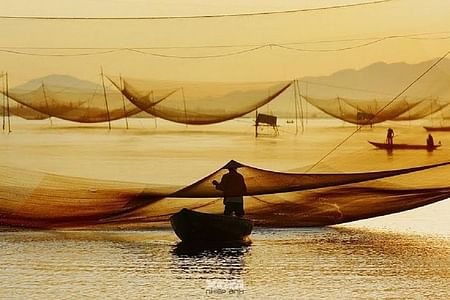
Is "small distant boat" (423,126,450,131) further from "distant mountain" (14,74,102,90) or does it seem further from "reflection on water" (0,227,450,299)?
"distant mountain" (14,74,102,90)

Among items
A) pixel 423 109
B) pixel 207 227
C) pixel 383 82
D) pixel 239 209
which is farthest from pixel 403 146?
pixel 207 227

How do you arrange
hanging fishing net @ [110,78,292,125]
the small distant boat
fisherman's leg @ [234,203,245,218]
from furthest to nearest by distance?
fisherman's leg @ [234,203,245,218] → hanging fishing net @ [110,78,292,125] → the small distant boat

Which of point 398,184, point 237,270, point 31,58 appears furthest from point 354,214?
point 31,58

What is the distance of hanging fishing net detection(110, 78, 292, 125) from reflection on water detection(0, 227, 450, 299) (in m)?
1.55

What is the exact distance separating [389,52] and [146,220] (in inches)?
131

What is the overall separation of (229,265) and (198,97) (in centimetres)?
177

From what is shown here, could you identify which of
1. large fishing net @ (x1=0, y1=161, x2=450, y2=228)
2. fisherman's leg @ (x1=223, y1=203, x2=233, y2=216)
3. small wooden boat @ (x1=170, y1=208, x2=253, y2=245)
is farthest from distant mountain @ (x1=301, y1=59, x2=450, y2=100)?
small wooden boat @ (x1=170, y1=208, x2=253, y2=245)

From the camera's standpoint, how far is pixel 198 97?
36.1 ft

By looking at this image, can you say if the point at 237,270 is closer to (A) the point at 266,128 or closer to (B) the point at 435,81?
(A) the point at 266,128

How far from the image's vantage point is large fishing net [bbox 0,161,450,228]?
36.2ft

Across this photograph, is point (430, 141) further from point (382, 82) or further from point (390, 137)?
point (382, 82)

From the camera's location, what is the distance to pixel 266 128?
10992mm

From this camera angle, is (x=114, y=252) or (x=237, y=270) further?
(x=114, y=252)

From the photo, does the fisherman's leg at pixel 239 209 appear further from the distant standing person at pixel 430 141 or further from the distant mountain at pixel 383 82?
the distant standing person at pixel 430 141
